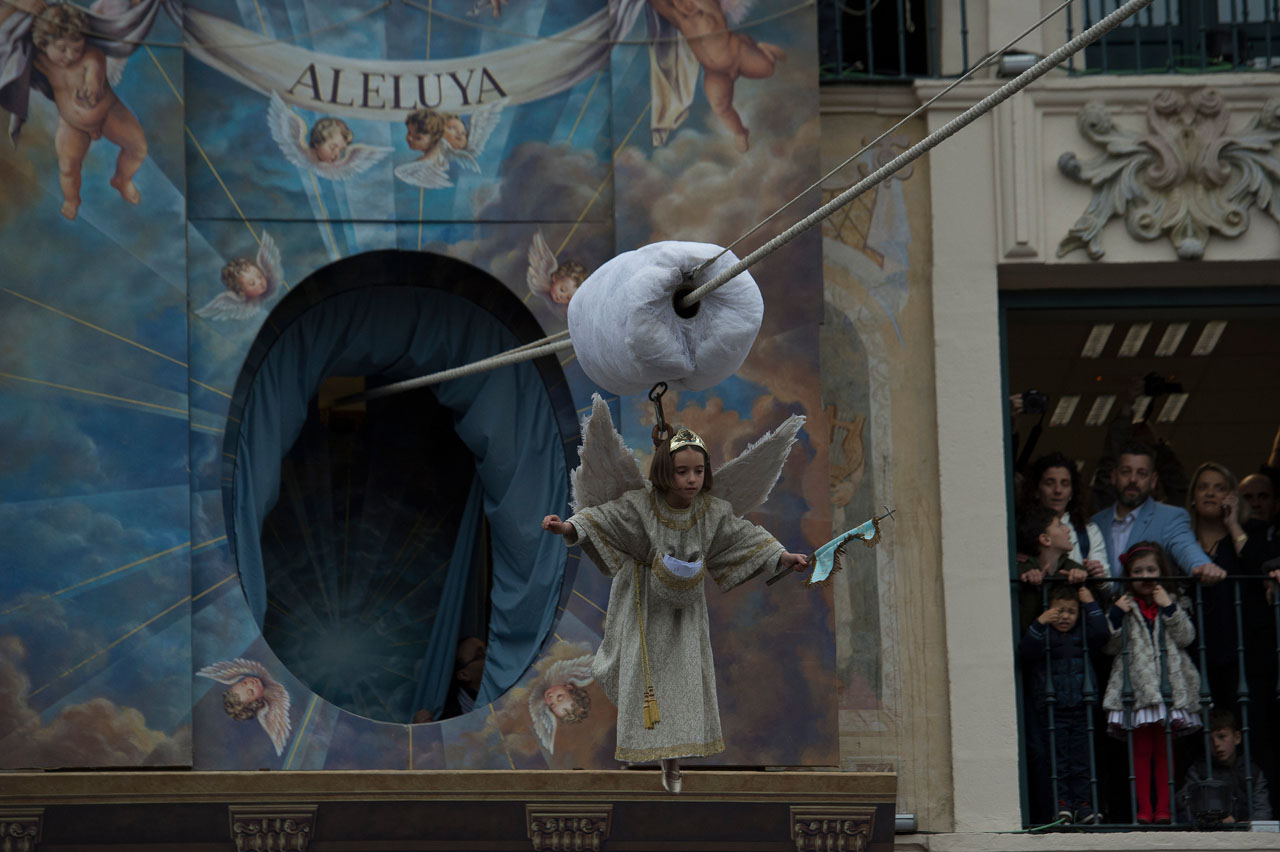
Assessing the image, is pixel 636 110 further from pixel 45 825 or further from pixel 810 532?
pixel 45 825

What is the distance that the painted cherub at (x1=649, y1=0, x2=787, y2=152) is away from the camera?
39.5 ft

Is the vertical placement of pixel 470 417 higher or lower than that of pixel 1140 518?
higher

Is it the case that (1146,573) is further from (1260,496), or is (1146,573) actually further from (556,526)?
(556,526)

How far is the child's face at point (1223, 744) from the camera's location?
12211mm

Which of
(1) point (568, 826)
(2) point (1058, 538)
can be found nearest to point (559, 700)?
(1) point (568, 826)

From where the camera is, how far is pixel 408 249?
471 inches

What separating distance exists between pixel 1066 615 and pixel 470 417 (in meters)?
3.06

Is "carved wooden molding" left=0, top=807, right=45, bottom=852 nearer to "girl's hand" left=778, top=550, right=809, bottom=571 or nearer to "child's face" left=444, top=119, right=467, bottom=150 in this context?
"child's face" left=444, top=119, right=467, bottom=150

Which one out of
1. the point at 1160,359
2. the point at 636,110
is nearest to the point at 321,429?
the point at 636,110

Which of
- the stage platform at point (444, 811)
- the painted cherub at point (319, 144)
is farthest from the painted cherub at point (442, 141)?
the stage platform at point (444, 811)

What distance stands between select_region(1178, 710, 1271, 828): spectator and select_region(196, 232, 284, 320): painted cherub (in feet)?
16.2

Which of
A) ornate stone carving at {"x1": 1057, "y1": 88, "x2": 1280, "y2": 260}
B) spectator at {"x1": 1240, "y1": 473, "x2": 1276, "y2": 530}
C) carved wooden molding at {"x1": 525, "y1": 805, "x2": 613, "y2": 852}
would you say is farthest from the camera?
spectator at {"x1": 1240, "y1": 473, "x2": 1276, "y2": 530}

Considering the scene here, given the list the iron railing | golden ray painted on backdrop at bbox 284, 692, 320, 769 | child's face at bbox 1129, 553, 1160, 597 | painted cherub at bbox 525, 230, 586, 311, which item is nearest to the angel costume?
golden ray painted on backdrop at bbox 284, 692, 320, 769

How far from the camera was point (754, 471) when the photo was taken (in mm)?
9383
